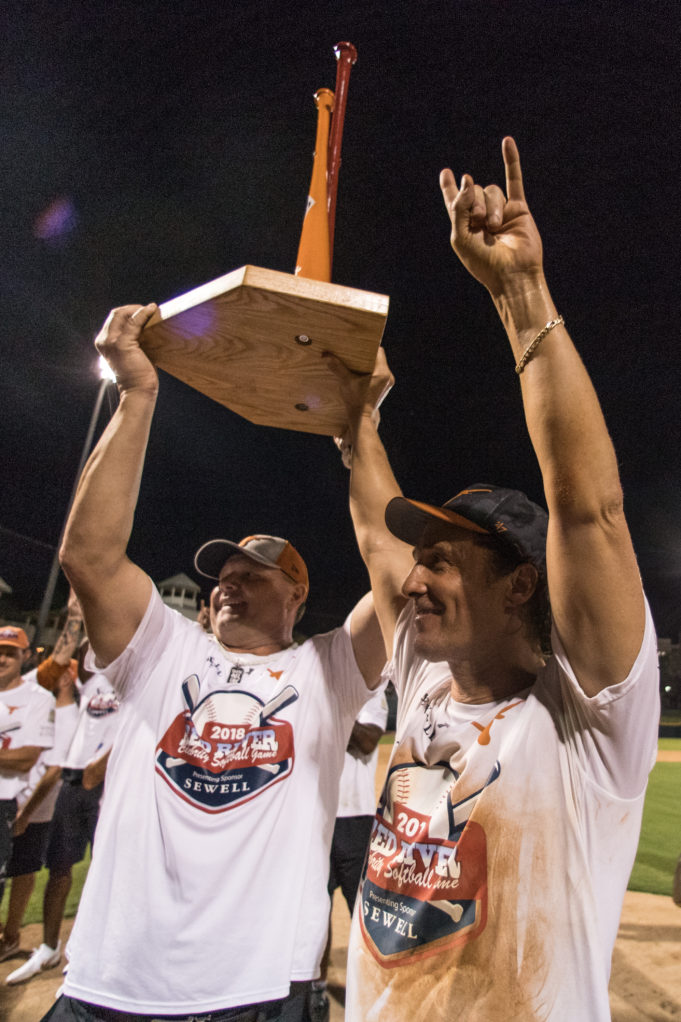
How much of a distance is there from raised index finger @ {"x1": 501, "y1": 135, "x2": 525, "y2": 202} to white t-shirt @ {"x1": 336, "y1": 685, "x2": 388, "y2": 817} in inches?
134

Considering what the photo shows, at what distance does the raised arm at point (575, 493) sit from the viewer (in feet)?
3.86

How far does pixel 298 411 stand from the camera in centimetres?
243

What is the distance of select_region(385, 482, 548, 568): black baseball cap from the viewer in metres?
1.70

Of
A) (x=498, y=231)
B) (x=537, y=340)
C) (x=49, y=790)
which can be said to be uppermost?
(x=498, y=231)

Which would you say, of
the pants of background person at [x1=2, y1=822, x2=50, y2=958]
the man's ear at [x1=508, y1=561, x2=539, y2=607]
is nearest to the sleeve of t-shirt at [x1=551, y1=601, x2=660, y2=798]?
the man's ear at [x1=508, y1=561, x2=539, y2=607]

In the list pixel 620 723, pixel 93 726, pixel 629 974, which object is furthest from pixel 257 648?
pixel 629 974

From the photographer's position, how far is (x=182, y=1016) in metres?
1.75

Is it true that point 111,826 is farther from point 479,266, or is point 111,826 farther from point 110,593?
point 479,266

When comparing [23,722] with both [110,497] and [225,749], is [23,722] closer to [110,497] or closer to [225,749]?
[225,749]

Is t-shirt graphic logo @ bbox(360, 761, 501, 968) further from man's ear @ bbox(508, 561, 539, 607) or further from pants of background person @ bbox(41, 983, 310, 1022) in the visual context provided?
pants of background person @ bbox(41, 983, 310, 1022)

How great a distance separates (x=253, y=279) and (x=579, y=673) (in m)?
1.24

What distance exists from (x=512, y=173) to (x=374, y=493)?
44.9 inches

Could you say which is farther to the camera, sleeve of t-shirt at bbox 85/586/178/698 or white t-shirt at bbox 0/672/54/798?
white t-shirt at bbox 0/672/54/798

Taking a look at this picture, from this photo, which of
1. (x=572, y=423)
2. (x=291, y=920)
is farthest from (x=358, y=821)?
(x=572, y=423)
